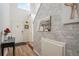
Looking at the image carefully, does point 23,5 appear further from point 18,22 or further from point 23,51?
point 23,51

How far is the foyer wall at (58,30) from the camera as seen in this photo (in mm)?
1452

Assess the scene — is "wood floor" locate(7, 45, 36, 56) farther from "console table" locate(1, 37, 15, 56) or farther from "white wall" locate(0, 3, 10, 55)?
"white wall" locate(0, 3, 10, 55)

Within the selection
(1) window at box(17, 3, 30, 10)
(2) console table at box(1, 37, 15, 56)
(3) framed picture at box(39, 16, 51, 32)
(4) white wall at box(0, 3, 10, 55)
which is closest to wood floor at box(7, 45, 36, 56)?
(2) console table at box(1, 37, 15, 56)

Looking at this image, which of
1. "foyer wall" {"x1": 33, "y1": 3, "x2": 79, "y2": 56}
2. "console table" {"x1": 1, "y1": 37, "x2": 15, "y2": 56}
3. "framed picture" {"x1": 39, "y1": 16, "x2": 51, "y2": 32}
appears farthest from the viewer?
"framed picture" {"x1": 39, "y1": 16, "x2": 51, "y2": 32}

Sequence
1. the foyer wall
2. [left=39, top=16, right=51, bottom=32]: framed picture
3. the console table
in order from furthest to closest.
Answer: [left=39, top=16, right=51, bottom=32]: framed picture, the console table, the foyer wall

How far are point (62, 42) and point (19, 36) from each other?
66cm

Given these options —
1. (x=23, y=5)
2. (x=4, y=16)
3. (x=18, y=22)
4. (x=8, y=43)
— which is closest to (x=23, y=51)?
(x=8, y=43)

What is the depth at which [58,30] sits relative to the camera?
1616 millimetres

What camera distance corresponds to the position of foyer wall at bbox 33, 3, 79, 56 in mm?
1452

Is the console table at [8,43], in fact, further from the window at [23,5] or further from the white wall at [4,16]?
the window at [23,5]

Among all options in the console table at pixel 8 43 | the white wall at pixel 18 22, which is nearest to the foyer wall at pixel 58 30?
the white wall at pixel 18 22

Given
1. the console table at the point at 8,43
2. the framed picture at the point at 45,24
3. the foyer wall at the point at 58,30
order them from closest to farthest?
the foyer wall at the point at 58,30
the console table at the point at 8,43
the framed picture at the point at 45,24

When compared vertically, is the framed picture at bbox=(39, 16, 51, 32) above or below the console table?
above

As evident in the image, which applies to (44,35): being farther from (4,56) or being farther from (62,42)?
(4,56)
